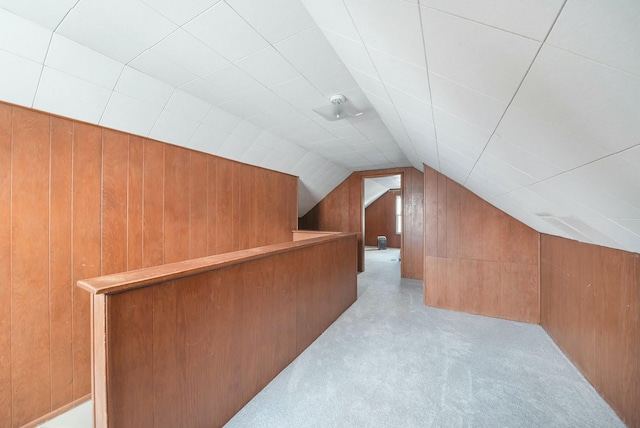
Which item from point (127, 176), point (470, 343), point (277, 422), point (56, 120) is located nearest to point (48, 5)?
point (56, 120)

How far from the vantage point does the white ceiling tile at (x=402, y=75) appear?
1.12 m

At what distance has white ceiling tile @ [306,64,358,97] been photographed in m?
1.83

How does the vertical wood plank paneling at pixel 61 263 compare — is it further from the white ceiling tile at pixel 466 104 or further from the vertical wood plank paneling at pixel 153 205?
the white ceiling tile at pixel 466 104

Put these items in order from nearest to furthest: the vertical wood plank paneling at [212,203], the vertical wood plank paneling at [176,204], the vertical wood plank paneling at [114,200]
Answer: the vertical wood plank paneling at [114,200]
the vertical wood plank paneling at [176,204]
the vertical wood plank paneling at [212,203]

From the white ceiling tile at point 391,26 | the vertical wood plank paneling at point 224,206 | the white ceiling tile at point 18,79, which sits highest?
the white ceiling tile at point 18,79

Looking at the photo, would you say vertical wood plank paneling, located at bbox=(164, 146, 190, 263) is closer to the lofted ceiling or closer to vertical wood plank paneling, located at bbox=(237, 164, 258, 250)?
the lofted ceiling

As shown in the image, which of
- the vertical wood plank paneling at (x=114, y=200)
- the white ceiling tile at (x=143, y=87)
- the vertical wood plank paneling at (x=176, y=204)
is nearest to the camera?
the white ceiling tile at (x=143, y=87)

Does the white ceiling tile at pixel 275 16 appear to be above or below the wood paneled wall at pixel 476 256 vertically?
above

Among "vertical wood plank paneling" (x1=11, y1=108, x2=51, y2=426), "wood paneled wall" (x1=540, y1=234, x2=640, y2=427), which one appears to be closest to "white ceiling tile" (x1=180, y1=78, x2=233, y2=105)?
"vertical wood plank paneling" (x1=11, y1=108, x2=51, y2=426)

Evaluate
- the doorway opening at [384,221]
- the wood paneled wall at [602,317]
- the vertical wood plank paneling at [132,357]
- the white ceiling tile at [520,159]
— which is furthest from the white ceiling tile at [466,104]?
the doorway opening at [384,221]

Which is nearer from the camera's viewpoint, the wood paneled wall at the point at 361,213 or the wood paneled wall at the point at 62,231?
the wood paneled wall at the point at 62,231

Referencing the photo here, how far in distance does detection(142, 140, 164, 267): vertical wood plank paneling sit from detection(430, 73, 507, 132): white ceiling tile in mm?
2374

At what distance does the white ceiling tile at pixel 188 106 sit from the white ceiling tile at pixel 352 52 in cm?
141

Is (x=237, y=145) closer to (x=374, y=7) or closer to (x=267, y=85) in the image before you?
(x=267, y=85)
